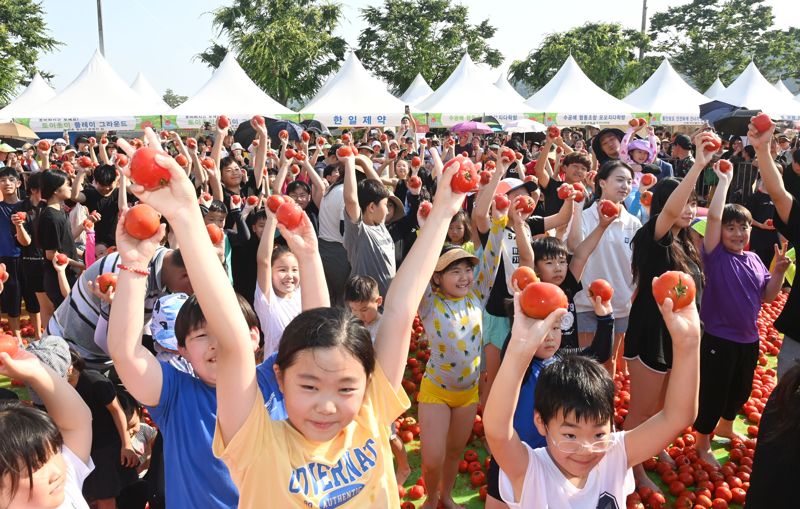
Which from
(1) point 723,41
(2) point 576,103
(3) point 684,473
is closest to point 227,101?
(2) point 576,103

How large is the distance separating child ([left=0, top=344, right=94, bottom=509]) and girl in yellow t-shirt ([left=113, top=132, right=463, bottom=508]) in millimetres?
632

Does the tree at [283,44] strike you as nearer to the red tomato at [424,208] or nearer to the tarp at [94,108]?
the tarp at [94,108]

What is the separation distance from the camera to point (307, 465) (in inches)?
65.5

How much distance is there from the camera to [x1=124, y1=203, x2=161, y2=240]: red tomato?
167cm

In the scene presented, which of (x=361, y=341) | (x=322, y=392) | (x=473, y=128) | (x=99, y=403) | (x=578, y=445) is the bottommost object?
(x=99, y=403)

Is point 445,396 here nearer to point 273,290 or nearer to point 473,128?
point 273,290

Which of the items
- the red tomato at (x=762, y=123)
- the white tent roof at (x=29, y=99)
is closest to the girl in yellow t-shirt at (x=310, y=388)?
the red tomato at (x=762, y=123)

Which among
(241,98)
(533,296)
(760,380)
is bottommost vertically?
(760,380)

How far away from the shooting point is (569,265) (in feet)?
13.5

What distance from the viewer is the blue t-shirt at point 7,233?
654 centimetres

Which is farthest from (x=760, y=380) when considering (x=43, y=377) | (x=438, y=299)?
(x=43, y=377)

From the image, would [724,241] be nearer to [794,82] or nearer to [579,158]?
[579,158]

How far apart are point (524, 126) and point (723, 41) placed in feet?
118

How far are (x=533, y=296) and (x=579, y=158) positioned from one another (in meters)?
4.78
